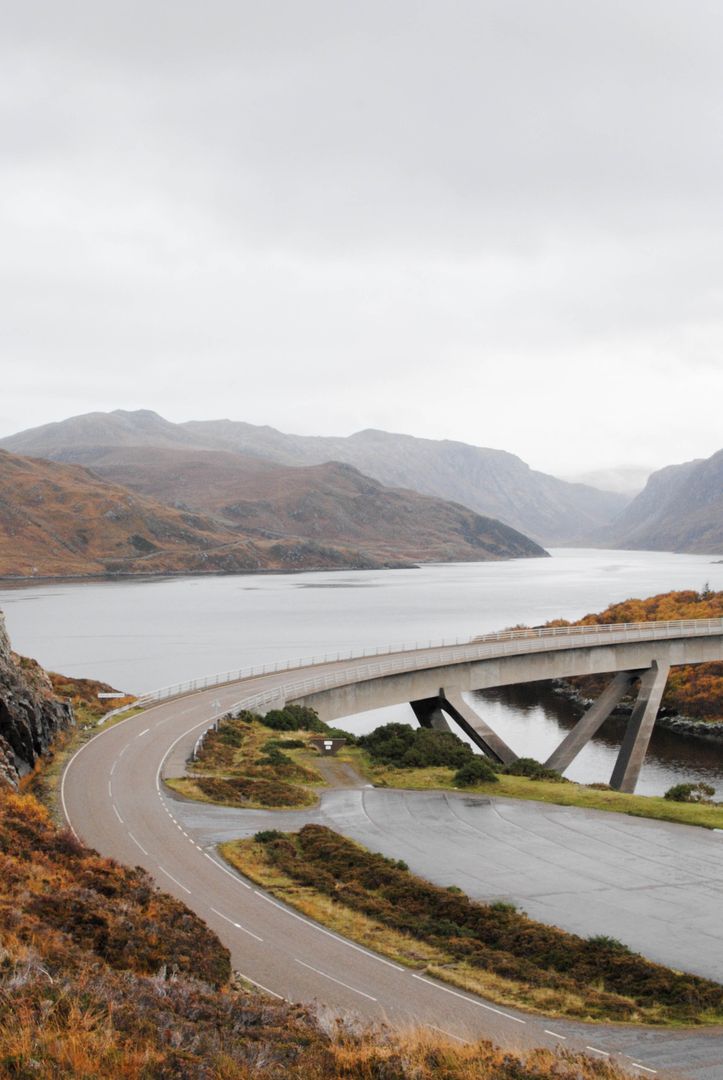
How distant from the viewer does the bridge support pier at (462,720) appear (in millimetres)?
55562

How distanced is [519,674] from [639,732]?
9761 millimetres

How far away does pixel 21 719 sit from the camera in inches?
1406

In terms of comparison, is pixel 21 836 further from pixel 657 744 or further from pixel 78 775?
pixel 657 744

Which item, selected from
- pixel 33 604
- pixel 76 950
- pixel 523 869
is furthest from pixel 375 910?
pixel 33 604

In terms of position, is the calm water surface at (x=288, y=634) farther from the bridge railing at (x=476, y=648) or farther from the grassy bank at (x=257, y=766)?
the grassy bank at (x=257, y=766)

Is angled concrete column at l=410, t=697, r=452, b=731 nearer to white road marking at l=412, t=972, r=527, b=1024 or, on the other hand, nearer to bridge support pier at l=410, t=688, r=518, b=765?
bridge support pier at l=410, t=688, r=518, b=765

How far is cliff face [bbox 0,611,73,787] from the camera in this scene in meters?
33.3

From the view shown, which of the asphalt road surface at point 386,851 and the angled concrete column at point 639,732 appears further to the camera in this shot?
the angled concrete column at point 639,732

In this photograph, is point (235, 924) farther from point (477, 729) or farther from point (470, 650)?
point (470, 650)

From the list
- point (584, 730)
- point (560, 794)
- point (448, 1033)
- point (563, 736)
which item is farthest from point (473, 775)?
point (563, 736)

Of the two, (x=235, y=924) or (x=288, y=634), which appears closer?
(x=235, y=924)

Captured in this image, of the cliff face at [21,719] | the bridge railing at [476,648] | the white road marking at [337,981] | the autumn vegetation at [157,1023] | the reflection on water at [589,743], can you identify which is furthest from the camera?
the reflection on water at [589,743]

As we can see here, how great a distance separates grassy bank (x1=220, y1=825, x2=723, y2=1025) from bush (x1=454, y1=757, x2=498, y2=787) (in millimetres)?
12109

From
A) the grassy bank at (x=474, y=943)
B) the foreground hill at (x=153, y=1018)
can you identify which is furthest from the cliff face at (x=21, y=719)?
the foreground hill at (x=153, y=1018)
